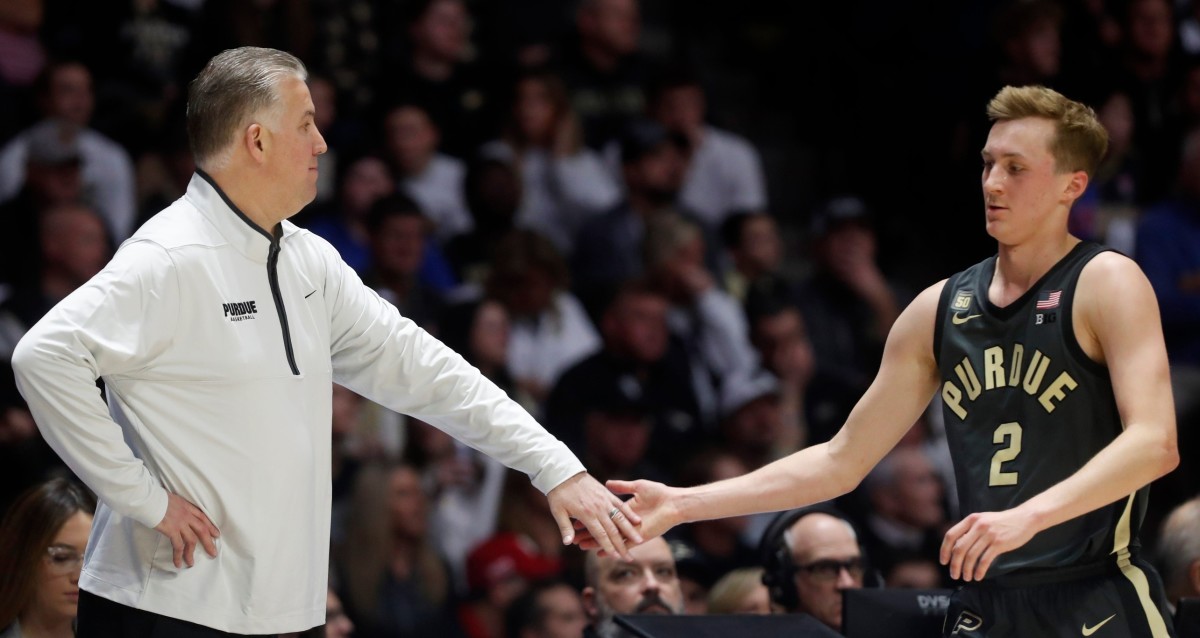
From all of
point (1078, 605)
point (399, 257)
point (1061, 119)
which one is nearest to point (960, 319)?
point (1061, 119)

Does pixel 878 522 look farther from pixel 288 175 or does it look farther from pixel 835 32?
pixel 288 175

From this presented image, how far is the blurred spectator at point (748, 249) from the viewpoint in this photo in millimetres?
9008

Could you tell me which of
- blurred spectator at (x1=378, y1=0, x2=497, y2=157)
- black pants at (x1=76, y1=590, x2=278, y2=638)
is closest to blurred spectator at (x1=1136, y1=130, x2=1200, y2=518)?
blurred spectator at (x1=378, y1=0, x2=497, y2=157)

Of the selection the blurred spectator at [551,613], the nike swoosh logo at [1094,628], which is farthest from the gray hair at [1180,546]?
the blurred spectator at [551,613]

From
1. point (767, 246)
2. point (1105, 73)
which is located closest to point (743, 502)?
point (767, 246)

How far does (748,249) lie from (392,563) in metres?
3.10

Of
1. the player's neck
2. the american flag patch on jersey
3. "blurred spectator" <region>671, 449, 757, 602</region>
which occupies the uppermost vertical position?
the player's neck

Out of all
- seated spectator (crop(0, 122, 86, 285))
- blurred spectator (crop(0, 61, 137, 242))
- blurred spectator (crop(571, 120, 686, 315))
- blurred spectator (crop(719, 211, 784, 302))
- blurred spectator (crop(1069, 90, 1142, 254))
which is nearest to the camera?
seated spectator (crop(0, 122, 86, 285))

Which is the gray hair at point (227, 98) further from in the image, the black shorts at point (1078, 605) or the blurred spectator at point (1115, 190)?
the blurred spectator at point (1115, 190)

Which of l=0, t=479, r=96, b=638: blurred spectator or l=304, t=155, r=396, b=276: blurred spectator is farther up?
l=304, t=155, r=396, b=276: blurred spectator

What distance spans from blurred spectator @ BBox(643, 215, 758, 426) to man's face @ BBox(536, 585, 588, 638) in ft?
7.61

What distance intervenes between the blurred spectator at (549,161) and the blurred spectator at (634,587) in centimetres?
347

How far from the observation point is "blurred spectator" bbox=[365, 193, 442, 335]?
777cm

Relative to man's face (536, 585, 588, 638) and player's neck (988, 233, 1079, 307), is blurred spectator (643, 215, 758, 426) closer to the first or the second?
man's face (536, 585, 588, 638)
